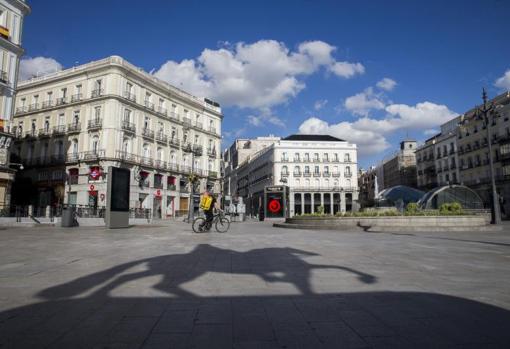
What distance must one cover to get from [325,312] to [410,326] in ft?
2.59

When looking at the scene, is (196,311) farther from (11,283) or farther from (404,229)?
(404,229)

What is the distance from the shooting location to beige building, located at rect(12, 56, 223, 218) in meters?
38.5

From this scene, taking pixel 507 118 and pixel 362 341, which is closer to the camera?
pixel 362 341

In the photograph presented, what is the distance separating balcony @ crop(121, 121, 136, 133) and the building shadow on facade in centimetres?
3754

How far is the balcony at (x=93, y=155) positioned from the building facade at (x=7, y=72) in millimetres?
11414

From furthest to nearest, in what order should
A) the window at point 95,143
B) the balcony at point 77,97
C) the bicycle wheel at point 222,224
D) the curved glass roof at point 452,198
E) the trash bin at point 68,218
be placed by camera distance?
the balcony at point 77,97 → the window at point 95,143 → the curved glass roof at point 452,198 → the trash bin at point 68,218 → the bicycle wheel at point 222,224

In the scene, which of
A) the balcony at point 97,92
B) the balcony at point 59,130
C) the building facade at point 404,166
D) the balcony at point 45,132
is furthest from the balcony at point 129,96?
the building facade at point 404,166

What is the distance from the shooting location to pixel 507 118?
46.2 meters

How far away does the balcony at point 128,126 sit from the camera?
39375 mm

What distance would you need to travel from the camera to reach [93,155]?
3822cm

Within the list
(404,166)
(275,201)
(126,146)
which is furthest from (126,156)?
(404,166)

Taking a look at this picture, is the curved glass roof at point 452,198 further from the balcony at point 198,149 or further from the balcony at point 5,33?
the balcony at point 5,33

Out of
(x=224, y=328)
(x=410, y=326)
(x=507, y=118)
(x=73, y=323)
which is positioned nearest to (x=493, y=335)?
(x=410, y=326)

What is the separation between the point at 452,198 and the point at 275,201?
54.2 ft
